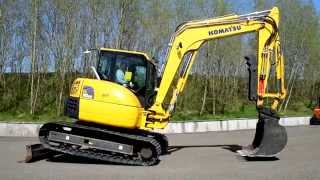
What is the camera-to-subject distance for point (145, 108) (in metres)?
13.3

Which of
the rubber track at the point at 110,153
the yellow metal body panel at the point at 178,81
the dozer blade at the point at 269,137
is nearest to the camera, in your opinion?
the rubber track at the point at 110,153

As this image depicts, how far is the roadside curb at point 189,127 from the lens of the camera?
2183 centimetres

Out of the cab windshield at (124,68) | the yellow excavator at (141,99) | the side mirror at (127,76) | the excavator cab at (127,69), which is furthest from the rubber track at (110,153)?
the side mirror at (127,76)

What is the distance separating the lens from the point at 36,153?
13031 millimetres

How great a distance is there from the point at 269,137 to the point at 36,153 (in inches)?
234

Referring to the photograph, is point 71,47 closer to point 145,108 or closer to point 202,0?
point 202,0

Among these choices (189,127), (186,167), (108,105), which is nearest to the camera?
(186,167)

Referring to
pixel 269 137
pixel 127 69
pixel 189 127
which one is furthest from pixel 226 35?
pixel 189 127

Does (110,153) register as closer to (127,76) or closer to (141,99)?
(141,99)

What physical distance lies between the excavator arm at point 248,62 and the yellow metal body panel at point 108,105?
2.33 feet

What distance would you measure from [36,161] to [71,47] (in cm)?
1601

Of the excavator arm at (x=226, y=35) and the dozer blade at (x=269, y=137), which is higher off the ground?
the excavator arm at (x=226, y=35)

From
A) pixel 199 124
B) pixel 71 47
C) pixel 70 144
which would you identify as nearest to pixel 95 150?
pixel 70 144

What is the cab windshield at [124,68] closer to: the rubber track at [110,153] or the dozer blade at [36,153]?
the rubber track at [110,153]
